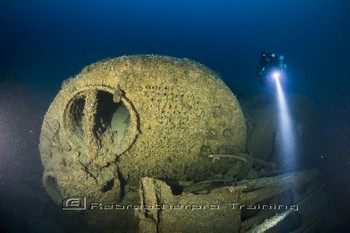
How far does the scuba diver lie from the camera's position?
7.82 metres

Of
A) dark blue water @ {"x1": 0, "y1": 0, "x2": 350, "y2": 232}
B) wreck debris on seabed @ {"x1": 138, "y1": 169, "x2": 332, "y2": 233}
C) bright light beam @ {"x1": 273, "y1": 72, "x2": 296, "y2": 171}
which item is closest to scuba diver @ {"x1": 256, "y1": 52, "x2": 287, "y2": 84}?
bright light beam @ {"x1": 273, "y1": 72, "x2": 296, "y2": 171}

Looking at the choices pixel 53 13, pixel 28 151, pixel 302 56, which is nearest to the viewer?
pixel 28 151

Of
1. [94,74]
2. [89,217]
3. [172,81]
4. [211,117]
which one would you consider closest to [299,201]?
[211,117]

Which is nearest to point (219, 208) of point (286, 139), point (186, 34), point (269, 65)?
point (286, 139)

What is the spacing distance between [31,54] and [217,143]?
9194 centimetres

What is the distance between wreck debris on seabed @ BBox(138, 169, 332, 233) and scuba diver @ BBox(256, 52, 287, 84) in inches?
171

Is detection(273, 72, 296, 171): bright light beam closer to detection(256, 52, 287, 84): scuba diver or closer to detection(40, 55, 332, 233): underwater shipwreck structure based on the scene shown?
detection(40, 55, 332, 233): underwater shipwreck structure

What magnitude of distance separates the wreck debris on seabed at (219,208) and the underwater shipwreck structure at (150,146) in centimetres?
3

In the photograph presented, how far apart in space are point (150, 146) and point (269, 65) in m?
5.26

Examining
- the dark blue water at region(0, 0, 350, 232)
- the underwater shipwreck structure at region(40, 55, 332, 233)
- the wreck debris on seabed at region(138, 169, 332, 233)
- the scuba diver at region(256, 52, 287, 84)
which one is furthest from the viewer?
the dark blue water at region(0, 0, 350, 232)

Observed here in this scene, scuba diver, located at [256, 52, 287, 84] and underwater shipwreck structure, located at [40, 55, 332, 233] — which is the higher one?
scuba diver, located at [256, 52, 287, 84]

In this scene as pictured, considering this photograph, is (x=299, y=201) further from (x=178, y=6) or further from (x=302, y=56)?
(x=178, y=6)

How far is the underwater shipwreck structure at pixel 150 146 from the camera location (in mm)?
4047

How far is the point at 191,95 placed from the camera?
4.21 meters
